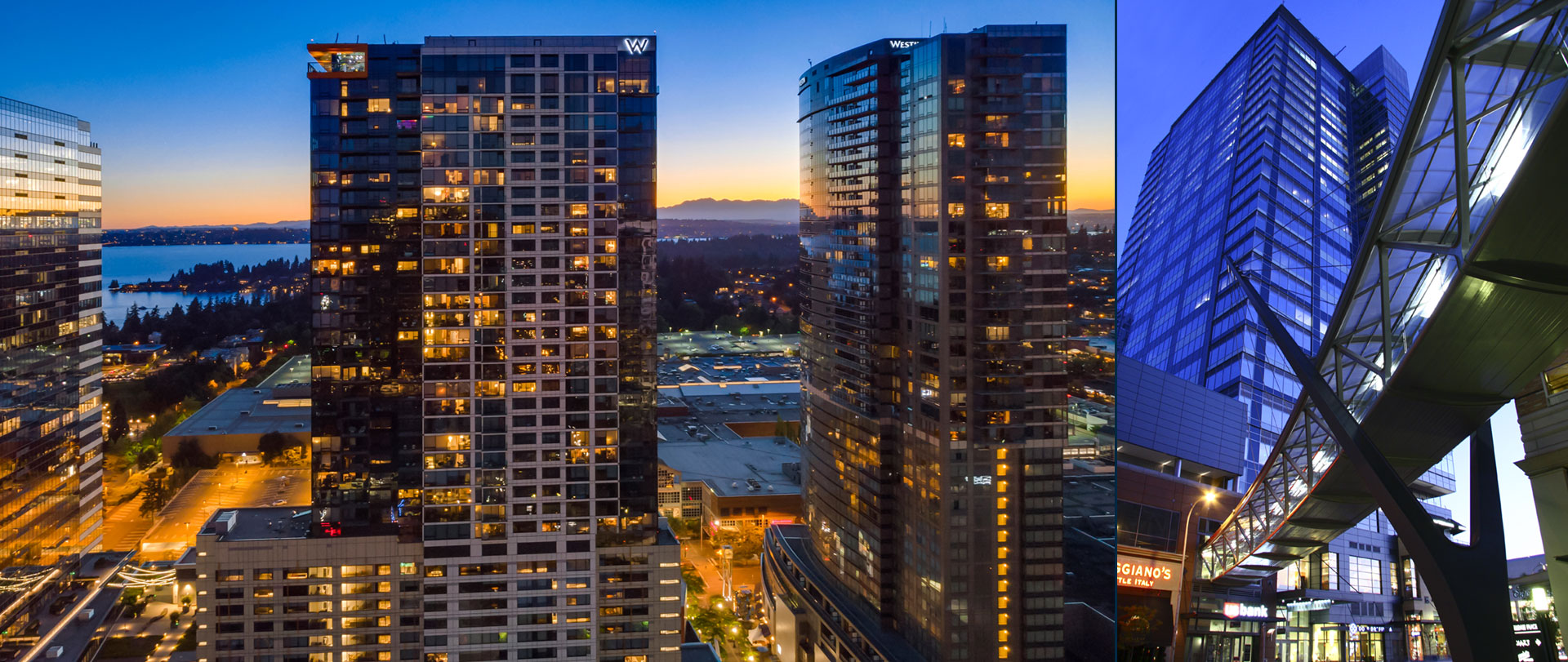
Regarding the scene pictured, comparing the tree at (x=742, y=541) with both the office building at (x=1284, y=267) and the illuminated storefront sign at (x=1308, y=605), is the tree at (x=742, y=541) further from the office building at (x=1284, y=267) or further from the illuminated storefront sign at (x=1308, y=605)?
the illuminated storefront sign at (x=1308, y=605)

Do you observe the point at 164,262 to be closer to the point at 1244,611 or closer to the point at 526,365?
the point at 526,365

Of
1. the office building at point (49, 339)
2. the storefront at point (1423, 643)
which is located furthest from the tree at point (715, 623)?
the storefront at point (1423, 643)

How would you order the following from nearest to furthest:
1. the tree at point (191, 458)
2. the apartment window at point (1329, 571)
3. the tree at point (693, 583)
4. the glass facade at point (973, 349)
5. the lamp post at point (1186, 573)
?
1. the apartment window at point (1329, 571)
2. the lamp post at point (1186, 573)
3. the glass facade at point (973, 349)
4. the tree at point (693, 583)
5. the tree at point (191, 458)

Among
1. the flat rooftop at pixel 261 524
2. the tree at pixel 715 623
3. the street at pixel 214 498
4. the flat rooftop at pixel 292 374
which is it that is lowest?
the tree at pixel 715 623

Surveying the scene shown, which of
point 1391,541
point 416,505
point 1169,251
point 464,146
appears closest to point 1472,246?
point 1391,541

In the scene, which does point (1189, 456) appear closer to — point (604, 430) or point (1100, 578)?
point (1100, 578)

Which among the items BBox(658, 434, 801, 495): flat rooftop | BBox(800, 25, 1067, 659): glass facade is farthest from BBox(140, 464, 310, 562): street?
BBox(800, 25, 1067, 659): glass facade
